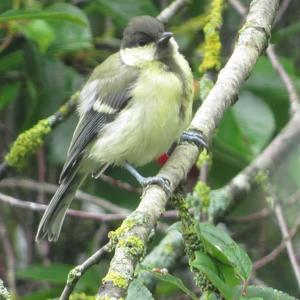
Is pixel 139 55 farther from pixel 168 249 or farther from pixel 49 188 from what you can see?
pixel 49 188

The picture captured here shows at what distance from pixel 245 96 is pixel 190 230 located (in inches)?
53.1

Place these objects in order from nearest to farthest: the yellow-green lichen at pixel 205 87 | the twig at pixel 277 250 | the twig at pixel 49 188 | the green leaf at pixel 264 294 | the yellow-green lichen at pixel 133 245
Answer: the yellow-green lichen at pixel 133 245, the green leaf at pixel 264 294, the yellow-green lichen at pixel 205 87, the twig at pixel 277 250, the twig at pixel 49 188

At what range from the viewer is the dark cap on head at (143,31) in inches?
105

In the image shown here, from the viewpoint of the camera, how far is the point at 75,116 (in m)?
3.23

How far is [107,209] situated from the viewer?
10.8 feet

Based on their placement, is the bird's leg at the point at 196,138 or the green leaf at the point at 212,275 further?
the bird's leg at the point at 196,138

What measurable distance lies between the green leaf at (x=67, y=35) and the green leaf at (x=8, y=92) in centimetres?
22

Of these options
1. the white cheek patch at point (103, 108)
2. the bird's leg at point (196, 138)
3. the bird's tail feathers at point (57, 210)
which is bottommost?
the bird's tail feathers at point (57, 210)

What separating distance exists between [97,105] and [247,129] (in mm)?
525

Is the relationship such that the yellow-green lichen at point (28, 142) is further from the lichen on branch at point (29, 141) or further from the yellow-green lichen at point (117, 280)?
the yellow-green lichen at point (117, 280)

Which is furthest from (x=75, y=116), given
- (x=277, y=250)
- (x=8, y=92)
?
(x=277, y=250)

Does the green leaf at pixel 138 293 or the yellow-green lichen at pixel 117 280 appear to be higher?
the yellow-green lichen at pixel 117 280

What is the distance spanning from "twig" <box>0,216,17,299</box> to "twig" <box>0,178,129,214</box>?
199mm

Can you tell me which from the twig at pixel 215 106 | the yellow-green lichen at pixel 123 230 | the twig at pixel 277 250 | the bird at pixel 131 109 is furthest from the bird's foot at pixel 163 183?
the twig at pixel 277 250
